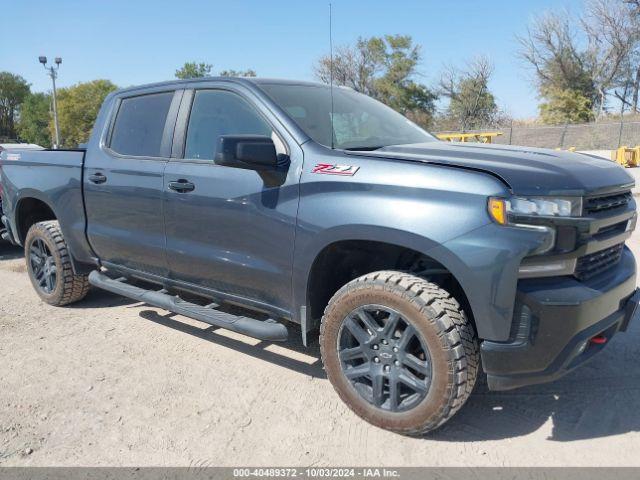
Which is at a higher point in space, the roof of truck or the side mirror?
the roof of truck

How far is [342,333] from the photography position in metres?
3.00

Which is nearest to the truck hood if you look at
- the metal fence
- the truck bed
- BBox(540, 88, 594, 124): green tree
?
the truck bed

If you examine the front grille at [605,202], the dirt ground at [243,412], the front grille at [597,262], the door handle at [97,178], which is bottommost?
the dirt ground at [243,412]

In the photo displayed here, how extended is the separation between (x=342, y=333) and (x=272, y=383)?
2.55 feet

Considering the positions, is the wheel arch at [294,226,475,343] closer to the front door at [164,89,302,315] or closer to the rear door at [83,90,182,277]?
the front door at [164,89,302,315]

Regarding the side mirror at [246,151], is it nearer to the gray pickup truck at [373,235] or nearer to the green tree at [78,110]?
the gray pickup truck at [373,235]

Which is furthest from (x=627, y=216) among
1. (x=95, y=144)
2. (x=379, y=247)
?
(x=95, y=144)

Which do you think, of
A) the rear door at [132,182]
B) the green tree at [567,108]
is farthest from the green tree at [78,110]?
the rear door at [132,182]

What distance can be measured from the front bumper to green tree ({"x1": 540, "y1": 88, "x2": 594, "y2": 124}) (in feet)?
133

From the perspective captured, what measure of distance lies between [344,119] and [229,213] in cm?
100

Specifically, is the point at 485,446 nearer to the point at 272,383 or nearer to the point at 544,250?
the point at 544,250

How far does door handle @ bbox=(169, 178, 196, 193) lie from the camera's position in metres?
3.56

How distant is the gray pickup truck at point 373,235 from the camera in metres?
2.47

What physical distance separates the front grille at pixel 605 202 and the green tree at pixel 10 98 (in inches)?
3505
